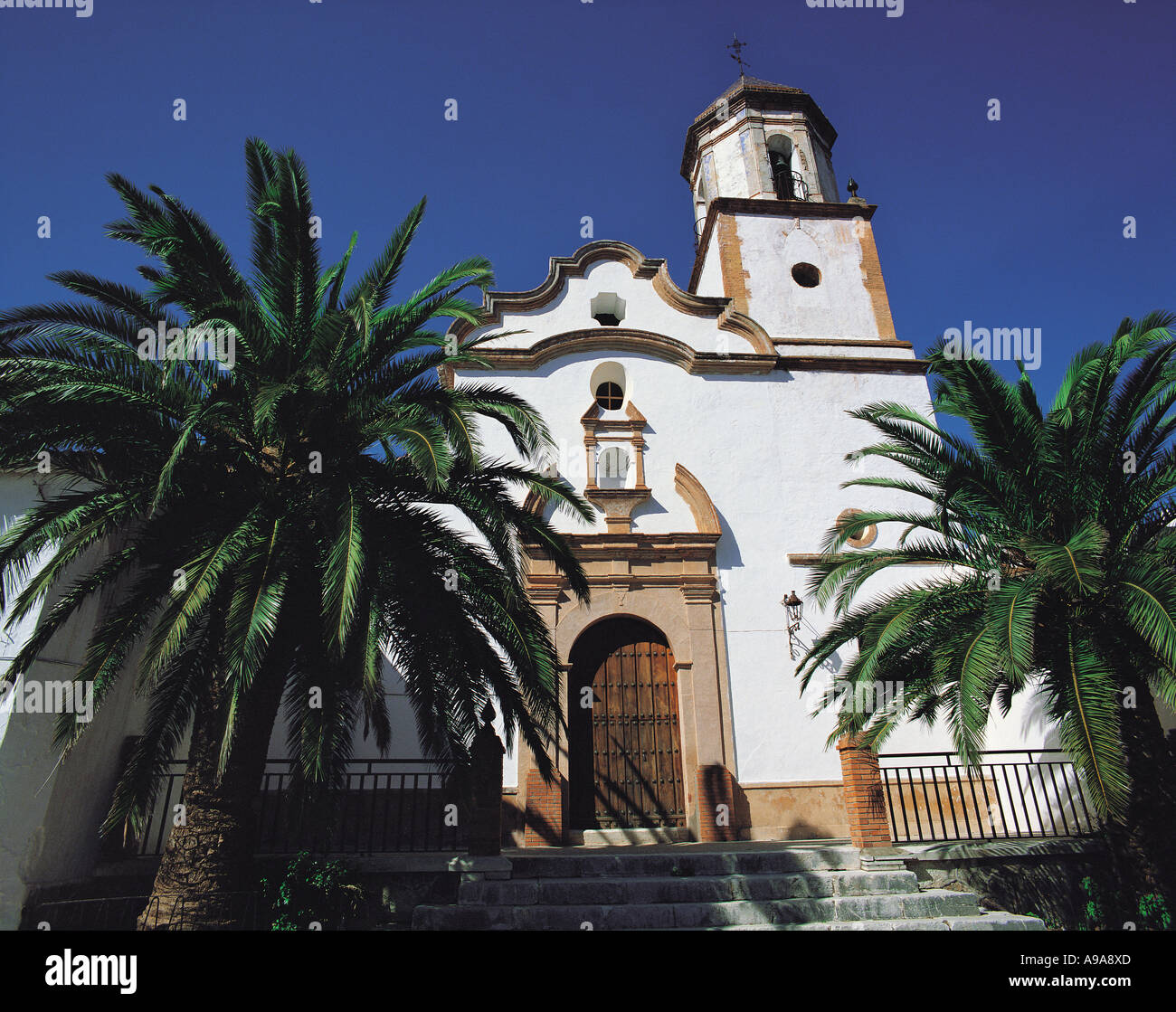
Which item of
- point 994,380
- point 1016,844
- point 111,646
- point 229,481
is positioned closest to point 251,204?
point 229,481

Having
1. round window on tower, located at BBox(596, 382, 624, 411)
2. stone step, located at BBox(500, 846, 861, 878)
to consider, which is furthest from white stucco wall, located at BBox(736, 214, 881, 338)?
stone step, located at BBox(500, 846, 861, 878)

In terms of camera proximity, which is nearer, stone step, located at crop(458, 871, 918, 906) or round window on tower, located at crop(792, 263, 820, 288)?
stone step, located at crop(458, 871, 918, 906)

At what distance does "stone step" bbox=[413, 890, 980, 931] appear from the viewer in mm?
7355

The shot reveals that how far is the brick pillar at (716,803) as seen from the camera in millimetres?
11203

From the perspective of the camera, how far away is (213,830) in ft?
23.2

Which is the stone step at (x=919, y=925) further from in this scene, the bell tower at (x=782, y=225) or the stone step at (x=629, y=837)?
the bell tower at (x=782, y=225)

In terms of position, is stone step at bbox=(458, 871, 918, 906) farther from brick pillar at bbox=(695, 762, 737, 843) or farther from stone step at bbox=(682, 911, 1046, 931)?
brick pillar at bbox=(695, 762, 737, 843)

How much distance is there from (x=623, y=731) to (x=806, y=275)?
32.2ft

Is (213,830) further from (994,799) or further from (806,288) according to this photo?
(806,288)

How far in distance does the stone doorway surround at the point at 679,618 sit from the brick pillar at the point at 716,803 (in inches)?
0.5

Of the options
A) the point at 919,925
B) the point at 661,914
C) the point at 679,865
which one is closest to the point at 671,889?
the point at 661,914

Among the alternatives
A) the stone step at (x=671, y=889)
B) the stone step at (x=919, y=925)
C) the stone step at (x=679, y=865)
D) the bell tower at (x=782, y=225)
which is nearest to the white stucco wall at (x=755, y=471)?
the bell tower at (x=782, y=225)

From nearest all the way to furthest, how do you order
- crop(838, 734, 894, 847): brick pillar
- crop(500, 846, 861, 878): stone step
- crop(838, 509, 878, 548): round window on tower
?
crop(500, 846, 861, 878): stone step < crop(838, 734, 894, 847): brick pillar < crop(838, 509, 878, 548): round window on tower

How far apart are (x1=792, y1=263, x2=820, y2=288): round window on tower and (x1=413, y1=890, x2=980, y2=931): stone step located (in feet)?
38.7
